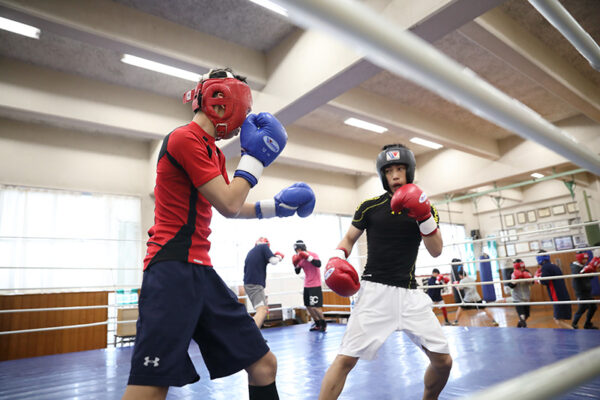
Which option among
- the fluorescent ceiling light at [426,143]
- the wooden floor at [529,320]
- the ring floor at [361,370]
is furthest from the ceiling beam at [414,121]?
the ring floor at [361,370]

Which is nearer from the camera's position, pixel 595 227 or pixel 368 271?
pixel 368 271

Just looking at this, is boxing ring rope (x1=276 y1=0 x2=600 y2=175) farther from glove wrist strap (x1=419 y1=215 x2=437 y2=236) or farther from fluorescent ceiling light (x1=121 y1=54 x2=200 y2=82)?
fluorescent ceiling light (x1=121 y1=54 x2=200 y2=82)

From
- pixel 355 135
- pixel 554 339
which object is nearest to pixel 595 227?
pixel 355 135

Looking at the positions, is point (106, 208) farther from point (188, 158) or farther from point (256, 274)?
point (188, 158)

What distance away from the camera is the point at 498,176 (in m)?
8.23

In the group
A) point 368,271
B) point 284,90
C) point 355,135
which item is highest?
point 355,135

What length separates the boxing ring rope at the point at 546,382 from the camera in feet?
0.94

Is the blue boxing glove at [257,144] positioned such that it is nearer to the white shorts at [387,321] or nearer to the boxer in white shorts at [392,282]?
the boxer in white shorts at [392,282]

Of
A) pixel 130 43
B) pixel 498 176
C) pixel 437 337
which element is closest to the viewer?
pixel 437 337

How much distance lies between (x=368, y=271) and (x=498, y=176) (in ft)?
24.8

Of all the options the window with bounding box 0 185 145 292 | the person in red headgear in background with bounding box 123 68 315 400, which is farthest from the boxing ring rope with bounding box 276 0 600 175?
the window with bounding box 0 185 145 292

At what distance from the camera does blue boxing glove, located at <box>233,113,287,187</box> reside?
112cm

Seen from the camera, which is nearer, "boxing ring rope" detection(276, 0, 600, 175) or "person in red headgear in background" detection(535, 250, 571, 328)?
"boxing ring rope" detection(276, 0, 600, 175)

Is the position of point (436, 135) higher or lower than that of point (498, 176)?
higher
